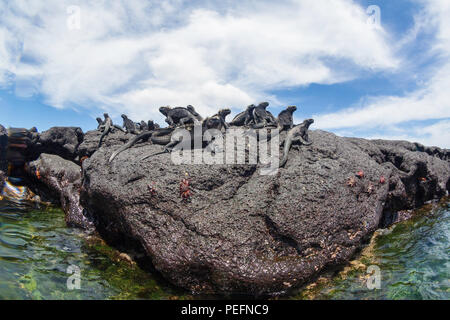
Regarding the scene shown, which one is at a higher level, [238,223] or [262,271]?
[238,223]

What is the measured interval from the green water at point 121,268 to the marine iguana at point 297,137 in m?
2.95

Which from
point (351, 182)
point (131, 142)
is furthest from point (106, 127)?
point (351, 182)

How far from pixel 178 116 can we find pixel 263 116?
2773 mm

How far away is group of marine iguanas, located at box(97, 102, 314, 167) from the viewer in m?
A: 7.78

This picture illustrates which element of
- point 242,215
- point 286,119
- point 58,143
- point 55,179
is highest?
point 286,119

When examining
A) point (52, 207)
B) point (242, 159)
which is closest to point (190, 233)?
point (242, 159)

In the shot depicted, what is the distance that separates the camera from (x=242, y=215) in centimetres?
557

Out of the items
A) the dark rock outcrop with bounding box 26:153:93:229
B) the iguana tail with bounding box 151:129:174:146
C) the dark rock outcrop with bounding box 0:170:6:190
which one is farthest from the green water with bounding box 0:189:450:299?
the iguana tail with bounding box 151:129:174:146

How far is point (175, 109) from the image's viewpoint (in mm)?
9000

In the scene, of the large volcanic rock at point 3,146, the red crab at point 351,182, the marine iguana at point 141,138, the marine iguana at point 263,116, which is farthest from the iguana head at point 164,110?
the large volcanic rock at point 3,146

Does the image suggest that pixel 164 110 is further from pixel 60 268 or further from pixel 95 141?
pixel 60 268

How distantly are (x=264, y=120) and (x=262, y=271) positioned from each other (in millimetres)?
5443

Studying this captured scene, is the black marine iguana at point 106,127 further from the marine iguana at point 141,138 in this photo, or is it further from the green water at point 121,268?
the green water at point 121,268
